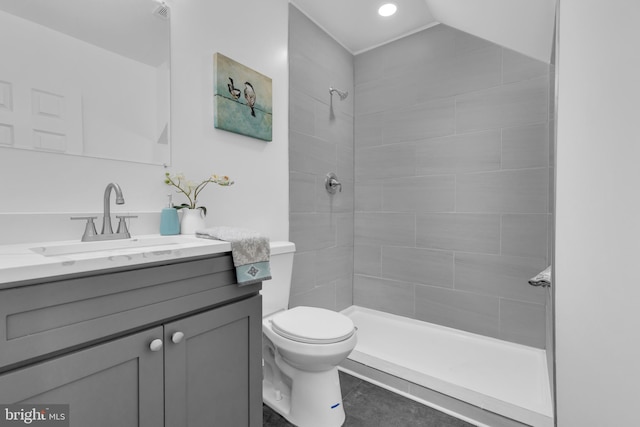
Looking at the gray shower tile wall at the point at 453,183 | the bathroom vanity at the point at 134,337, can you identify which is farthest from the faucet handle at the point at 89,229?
the gray shower tile wall at the point at 453,183

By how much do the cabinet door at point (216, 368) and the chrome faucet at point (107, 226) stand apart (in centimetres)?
52

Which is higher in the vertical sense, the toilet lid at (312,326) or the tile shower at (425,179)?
the tile shower at (425,179)

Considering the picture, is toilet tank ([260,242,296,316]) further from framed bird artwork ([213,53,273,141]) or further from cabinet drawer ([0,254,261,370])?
framed bird artwork ([213,53,273,141])

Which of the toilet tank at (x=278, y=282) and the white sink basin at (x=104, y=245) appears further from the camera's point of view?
the toilet tank at (x=278, y=282)

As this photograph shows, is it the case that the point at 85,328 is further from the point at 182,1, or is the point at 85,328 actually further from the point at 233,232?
the point at 182,1

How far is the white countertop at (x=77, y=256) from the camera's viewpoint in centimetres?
66

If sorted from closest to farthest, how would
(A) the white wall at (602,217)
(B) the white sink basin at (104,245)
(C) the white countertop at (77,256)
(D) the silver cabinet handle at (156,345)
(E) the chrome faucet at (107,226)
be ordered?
(A) the white wall at (602,217) → (C) the white countertop at (77,256) → (D) the silver cabinet handle at (156,345) → (B) the white sink basin at (104,245) → (E) the chrome faucet at (107,226)

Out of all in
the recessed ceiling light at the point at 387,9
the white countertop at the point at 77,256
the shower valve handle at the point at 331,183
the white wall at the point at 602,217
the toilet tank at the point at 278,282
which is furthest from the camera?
the shower valve handle at the point at 331,183

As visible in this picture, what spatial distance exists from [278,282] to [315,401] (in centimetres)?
61

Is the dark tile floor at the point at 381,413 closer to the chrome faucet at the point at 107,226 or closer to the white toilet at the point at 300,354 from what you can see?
the white toilet at the point at 300,354

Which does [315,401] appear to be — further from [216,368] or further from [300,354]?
[216,368]

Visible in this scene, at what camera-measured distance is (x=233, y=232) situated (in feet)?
4.00

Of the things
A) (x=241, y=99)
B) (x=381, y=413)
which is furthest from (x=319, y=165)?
(x=381, y=413)

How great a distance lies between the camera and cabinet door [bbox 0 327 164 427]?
0.68 metres
